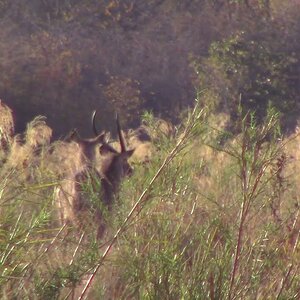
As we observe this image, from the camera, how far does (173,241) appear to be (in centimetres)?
569

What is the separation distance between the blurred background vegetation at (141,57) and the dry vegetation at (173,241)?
15.8 m

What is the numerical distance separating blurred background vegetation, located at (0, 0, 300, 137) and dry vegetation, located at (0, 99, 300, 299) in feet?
51.8

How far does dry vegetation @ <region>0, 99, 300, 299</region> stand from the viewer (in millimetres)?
5496

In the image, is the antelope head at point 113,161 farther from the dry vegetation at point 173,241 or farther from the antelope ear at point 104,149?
the dry vegetation at point 173,241

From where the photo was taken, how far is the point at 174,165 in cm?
606

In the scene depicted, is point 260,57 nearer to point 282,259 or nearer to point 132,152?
point 132,152

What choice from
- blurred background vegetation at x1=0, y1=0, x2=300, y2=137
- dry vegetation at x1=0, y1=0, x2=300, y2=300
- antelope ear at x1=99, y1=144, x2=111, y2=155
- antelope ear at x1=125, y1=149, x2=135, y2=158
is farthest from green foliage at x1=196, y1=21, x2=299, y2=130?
dry vegetation at x1=0, y1=0, x2=300, y2=300

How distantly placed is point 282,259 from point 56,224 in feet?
5.82

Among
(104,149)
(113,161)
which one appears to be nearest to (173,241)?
(113,161)

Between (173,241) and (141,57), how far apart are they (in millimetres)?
25924

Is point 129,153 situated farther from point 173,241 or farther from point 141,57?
point 141,57

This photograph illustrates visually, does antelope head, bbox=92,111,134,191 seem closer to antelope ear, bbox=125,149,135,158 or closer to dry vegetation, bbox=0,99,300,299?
antelope ear, bbox=125,149,135,158

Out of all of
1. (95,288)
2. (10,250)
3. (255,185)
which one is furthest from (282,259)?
(10,250)

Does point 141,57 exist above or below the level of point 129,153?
below
